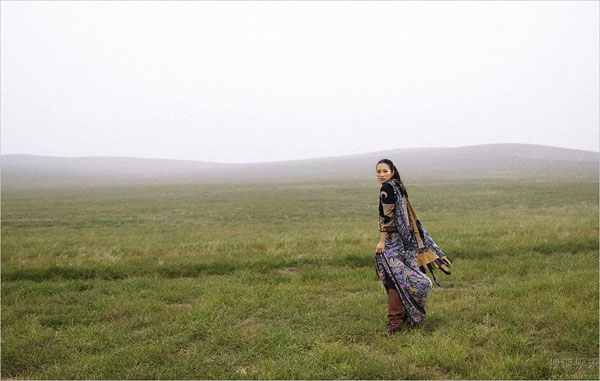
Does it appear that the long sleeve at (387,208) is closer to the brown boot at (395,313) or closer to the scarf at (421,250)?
the scarf at (421,250)

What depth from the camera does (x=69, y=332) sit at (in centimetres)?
504

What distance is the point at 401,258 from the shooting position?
16.9 ft

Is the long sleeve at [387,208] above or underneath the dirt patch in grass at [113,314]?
above

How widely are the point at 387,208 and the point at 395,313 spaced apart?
1507 mm

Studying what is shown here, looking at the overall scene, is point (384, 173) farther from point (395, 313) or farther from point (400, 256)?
point (395, 313)

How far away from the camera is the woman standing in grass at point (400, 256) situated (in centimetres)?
496

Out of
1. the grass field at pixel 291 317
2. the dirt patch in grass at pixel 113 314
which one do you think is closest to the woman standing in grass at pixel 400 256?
the grass field at pixel 291 317

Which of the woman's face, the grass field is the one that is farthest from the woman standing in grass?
the grass field

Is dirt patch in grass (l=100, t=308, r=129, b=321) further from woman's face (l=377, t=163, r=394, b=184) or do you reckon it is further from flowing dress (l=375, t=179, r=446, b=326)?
woman's face (l=377, t=163, r=394, b=184)

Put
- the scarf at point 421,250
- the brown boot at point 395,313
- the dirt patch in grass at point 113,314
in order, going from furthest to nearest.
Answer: the dirt patch in grass at point 113,314 < the scarf at point 421,250 < the brown boot at point 395,313

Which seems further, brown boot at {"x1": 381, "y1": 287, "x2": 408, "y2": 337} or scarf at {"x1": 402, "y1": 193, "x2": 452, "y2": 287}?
scarf at {"x1": 402, "y1": 193, "x2": 452, "y2": 287}

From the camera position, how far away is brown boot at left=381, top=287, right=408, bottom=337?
4914 millimetres

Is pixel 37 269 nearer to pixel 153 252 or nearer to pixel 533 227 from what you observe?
pixel 153 252

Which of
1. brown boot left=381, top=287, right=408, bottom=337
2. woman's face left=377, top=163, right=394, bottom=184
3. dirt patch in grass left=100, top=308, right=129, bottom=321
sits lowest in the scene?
dirt patch in grass left=100, top=308, right=129, bottom=321
